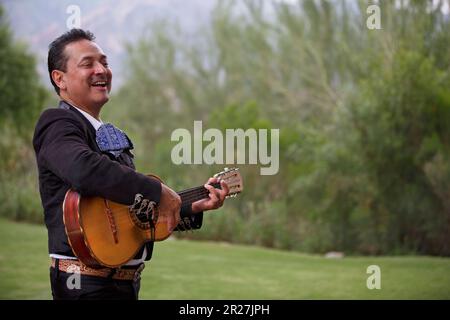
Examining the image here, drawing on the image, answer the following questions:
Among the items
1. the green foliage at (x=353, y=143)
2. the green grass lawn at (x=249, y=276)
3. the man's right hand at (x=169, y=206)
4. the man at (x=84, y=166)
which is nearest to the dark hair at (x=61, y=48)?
the man at (x=84, y=166)

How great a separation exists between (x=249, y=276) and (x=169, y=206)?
6584 millimetres

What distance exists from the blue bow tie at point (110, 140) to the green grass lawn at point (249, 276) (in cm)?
485

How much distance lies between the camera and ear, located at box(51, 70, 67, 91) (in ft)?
8.61

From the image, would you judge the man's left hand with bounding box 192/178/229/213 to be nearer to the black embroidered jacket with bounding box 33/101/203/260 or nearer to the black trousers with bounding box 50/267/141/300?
the black embroidered jacket with bounding box 33/101/203/260

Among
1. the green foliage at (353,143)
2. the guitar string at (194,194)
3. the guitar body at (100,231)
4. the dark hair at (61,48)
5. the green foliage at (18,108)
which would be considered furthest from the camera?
the green foliage at (18,108)

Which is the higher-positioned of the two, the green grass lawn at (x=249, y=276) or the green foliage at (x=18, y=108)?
the green foliage at (x=18, y=108)

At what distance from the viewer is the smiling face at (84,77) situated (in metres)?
2.58

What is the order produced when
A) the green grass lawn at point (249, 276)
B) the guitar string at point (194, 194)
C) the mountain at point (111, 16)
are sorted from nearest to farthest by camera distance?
the guitar string at point (194, 194) → the green grass lawn at point (249, 276) → the mountain at point (111, 16)

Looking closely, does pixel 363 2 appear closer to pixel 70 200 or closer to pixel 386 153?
pixel 386 153

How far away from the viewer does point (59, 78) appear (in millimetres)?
2637

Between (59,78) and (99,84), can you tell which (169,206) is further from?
(59,78)

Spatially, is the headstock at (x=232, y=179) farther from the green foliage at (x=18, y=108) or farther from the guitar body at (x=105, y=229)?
the green foliage at (x=18, y=108)

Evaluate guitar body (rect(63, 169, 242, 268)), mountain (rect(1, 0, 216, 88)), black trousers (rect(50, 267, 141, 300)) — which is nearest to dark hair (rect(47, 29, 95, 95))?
guitar body (rect(63, 169, 242, 268))
